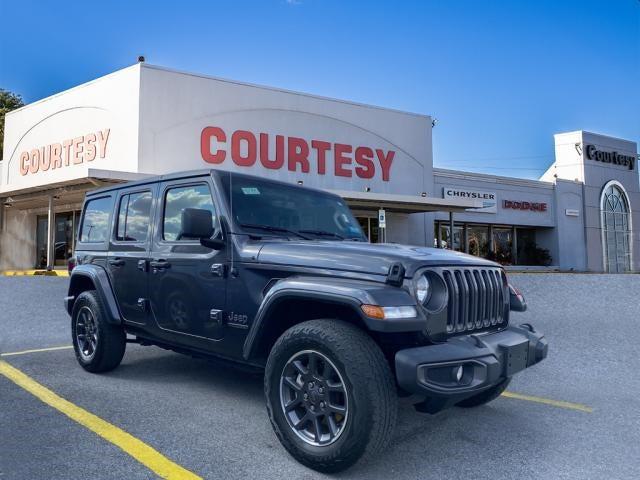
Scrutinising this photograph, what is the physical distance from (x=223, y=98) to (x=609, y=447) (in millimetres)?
20218

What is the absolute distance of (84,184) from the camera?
18.5m

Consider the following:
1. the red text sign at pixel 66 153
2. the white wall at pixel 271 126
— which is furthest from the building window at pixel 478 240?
the red text sign at pixel 66 153

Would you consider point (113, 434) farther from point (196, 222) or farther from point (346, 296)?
point (346, 296)

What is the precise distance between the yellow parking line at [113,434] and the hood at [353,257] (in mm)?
1402

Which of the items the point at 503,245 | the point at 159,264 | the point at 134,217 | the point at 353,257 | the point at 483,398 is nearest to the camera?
the point at 353,257

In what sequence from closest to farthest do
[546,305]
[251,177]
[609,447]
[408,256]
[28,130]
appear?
[408,256]
[609,447]
[251,177]
[546,305]
[28,130]

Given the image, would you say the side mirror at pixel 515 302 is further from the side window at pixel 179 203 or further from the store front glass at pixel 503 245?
the store front glass at pixel 503 245

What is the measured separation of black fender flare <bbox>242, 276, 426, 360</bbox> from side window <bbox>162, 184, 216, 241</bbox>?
3.70 feet

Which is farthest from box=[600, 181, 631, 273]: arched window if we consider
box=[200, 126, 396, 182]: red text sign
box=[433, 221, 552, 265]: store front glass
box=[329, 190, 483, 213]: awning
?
box=[200, 126, 396, 182]: red text sign

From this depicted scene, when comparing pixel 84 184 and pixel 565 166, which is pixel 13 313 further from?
pixel 565 166

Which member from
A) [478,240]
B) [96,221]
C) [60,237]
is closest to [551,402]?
[96,221]

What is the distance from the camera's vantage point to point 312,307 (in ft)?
11.6

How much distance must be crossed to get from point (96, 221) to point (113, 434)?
8.92 ft

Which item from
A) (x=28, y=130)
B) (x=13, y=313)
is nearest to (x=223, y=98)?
(x=28, y=130)
